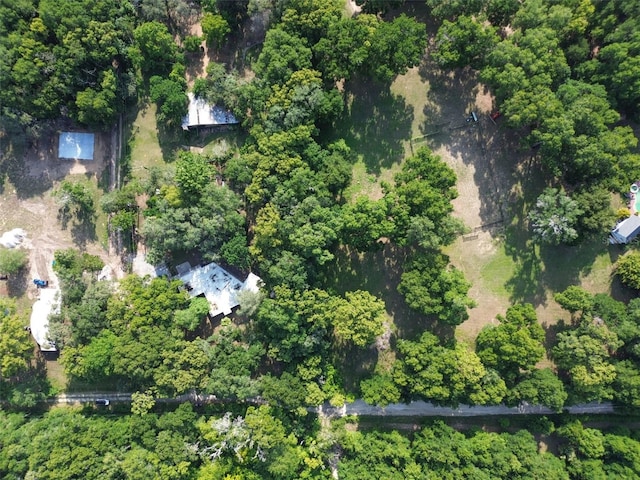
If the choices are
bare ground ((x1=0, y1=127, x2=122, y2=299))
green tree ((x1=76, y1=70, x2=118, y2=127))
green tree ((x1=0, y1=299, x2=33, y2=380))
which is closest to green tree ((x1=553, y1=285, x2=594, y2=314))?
bare ground ((x1=0, y1=127, x2=122, y2=299))

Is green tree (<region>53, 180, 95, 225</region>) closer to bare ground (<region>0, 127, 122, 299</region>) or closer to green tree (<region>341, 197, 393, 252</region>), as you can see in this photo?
bare ground (<region>0, 127, 122, 299</region>)

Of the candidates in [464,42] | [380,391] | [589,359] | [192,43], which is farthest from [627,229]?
[192,43]

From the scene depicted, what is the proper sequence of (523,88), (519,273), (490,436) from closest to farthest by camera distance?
(523,88)
(490,436)
(519,273)

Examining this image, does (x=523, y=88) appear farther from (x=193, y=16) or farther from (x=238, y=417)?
(x=238, y=417)

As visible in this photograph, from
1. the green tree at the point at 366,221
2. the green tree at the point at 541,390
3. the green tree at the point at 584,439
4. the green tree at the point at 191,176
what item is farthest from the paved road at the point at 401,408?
the green tree at the point at 191,176

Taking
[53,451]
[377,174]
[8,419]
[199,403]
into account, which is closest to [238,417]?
[199,403]

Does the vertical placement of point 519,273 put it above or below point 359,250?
below
